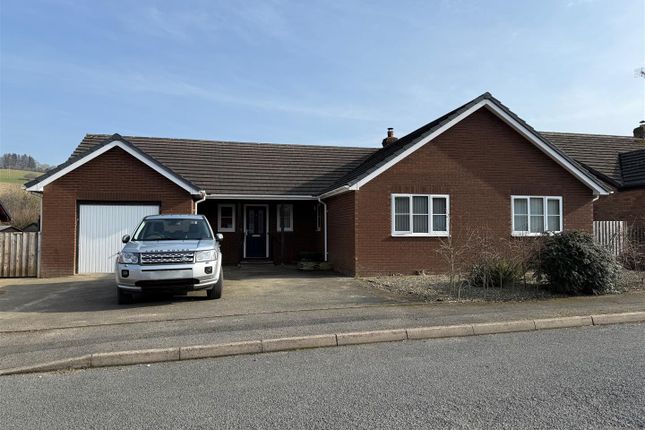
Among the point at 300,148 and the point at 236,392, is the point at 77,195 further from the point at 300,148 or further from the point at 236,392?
the point at 236,392

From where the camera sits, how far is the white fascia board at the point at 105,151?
46.5 feet

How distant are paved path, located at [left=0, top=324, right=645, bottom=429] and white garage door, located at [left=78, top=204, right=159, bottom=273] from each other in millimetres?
9556

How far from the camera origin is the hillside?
57350mm

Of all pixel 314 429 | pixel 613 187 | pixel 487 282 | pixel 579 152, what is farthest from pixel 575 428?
pixel 579 152

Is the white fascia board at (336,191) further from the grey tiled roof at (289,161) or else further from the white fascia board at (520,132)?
the white fascia board at (520,132)

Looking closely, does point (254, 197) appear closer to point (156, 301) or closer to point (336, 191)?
point (336, 191)

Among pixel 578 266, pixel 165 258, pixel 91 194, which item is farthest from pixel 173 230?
pixel 578 266

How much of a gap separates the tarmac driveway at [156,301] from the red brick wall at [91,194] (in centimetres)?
90

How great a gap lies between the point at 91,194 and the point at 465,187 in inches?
439

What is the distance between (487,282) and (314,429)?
27.4ft

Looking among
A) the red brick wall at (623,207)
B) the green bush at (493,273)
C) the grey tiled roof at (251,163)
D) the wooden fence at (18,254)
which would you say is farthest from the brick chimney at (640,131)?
the wooden fence at (18,254)

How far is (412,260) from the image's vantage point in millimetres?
14438

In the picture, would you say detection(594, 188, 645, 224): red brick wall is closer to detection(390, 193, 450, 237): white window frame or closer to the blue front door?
detection(390, 193, 450, 237): white window frame

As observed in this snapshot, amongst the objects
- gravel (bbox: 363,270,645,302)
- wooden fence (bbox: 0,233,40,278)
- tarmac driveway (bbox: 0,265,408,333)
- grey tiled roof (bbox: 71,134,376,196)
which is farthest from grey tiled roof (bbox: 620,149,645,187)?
wooden fence (bbox: 0,233,40,278)
